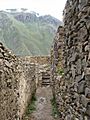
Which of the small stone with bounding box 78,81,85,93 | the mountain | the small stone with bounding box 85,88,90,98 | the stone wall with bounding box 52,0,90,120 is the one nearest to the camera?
the small stone with bounding box 85,88,90,98

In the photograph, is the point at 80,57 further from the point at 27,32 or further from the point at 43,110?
the point at 27,32

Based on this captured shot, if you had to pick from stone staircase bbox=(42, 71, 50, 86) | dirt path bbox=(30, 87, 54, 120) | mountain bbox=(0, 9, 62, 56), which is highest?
dirt path bbox=(30, 87, 54, 120)

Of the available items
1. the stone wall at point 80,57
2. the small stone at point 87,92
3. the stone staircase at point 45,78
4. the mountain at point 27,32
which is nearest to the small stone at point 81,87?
the stone wall at point 80,57

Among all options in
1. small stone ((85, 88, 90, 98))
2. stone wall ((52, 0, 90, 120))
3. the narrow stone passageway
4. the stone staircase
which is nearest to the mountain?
the stone staircase

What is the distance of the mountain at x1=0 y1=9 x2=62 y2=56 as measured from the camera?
318 ft

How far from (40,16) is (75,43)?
5283 inches

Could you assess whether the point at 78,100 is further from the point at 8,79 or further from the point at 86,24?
the point at 8,79

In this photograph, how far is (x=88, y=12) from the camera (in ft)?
17.3

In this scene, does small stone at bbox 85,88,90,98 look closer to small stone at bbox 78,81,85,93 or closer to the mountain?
small stone at bbox 78,81,85,93

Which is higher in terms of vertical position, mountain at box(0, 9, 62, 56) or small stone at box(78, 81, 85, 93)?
small stone at box(78, 81, 85, 93)

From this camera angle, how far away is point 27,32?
379ft

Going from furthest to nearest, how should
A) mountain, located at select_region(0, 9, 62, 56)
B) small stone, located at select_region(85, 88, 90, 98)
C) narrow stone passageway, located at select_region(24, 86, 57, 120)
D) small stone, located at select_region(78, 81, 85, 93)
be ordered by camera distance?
mountain, located at select_region(0, 9, 62, 56)
narrow stone passageway, located at select_region(24, 86, 57, 120)
small stone, located at select_region(78, 81, 85, 93)
small stone, located at select_region(85, 88, 90, 98)

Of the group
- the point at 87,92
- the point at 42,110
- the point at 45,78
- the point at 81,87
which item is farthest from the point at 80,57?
the point at 45,78

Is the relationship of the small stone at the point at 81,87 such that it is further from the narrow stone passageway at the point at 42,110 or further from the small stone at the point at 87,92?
the narrow stone passageway at the point at 42,110
